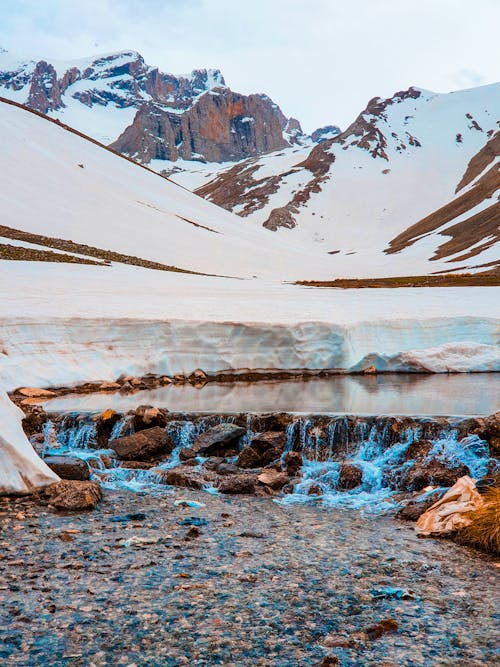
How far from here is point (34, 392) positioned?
20.4m

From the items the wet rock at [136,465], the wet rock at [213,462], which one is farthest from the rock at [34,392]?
the wet rock at [213,462]

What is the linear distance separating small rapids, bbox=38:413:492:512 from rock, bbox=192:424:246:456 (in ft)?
0.98

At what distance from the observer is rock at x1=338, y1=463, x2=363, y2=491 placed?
13777mm

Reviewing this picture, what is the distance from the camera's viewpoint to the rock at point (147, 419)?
16.9 meters

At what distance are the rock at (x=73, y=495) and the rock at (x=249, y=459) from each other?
12.6ft

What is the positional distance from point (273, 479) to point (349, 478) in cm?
162

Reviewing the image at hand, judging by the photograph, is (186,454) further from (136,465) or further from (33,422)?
(33,422)

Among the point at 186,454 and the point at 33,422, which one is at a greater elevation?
the point at 33,422

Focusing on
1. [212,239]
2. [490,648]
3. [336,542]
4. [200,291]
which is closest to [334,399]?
[336,542]

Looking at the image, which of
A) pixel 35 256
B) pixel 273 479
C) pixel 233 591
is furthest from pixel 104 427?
pixel 35 256

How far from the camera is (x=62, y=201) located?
70750mm

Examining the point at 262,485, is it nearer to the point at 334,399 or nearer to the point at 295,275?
the point at 334,399

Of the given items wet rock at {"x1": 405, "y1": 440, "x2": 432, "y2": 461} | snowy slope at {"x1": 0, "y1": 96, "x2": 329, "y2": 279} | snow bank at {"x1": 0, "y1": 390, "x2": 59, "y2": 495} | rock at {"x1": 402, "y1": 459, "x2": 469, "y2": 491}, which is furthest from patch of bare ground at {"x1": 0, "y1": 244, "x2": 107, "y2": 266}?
rock at {"x1": 402, "y1": 459, "x2": 469, "y2": 491}

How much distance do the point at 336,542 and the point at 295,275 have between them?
65389 mm
